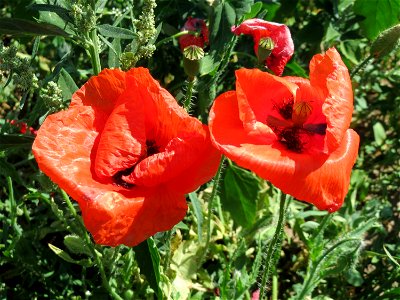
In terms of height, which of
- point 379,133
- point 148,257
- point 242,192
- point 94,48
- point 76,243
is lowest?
point 379,133

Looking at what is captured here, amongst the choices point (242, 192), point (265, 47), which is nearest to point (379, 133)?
point (242, 192)

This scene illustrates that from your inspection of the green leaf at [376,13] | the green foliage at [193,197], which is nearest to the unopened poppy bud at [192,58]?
the green foliage at [193,197]

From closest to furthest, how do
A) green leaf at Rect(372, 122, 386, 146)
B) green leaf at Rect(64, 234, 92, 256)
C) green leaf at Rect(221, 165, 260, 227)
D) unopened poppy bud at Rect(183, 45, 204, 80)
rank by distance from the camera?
unopened poppy bud at Rect(183, 45, 204, 80) < green leaf at Rect(64, 234, 92, 256) < green leaf at Rect(221, 165, 260, 227) < green leaf at Rect(372, 122, 386, 146)

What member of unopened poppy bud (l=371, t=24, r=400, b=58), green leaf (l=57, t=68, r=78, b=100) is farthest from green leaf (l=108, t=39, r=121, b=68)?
unopened poppy bud (l=371, t=24, r=400, b=58)

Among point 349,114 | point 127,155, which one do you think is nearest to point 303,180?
point 349,114

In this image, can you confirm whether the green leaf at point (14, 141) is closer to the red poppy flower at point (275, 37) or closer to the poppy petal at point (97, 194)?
the poppy petal at point (97, 194)

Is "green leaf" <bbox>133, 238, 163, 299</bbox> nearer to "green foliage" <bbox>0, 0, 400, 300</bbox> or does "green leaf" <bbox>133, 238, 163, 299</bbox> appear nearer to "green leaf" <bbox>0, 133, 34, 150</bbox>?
"green foliage" <bbox>0, 0, 400, 300</bbox>

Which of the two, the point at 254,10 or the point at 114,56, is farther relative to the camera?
the point at 254,10

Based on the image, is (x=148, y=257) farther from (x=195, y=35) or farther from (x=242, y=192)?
(x=242, y=192)
